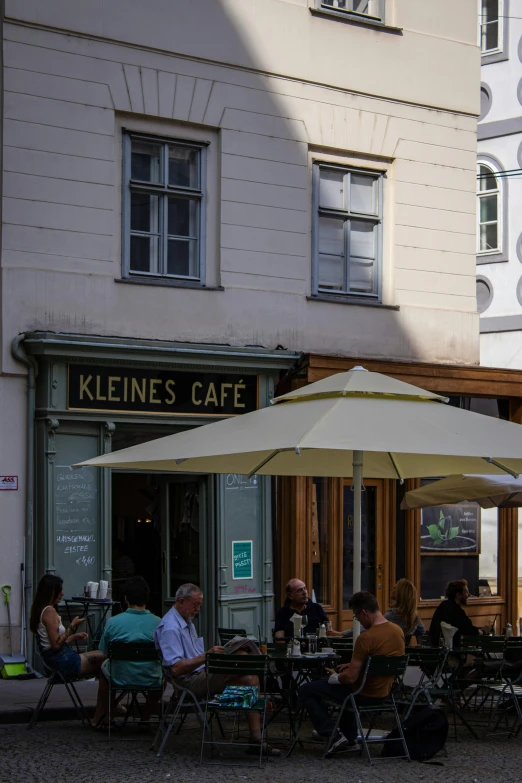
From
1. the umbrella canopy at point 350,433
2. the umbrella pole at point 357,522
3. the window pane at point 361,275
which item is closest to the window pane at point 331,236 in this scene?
the window pane at point 361,275

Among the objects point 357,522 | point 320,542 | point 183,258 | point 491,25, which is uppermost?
point 491,25

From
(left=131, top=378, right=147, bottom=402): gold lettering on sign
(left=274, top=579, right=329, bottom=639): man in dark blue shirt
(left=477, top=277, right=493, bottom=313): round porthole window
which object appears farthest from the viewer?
(left=477, top=277, right=493, bottom=313): round porthole window

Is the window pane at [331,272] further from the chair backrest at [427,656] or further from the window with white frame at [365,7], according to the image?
the chair backrest at [427,656]

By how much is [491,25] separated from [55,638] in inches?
767

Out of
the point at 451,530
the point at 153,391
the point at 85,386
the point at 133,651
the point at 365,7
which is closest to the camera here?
the point at 133,651

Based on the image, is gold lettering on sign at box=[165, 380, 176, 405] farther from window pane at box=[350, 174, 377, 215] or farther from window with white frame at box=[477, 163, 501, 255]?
window with white frame at box=[477, 163, 501, 255]

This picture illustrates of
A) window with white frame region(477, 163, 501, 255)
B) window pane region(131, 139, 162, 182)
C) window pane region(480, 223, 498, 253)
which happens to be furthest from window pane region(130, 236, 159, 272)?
window pane region(480, 223, 498, 253)

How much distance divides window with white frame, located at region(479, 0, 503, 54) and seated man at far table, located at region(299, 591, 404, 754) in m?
18.5

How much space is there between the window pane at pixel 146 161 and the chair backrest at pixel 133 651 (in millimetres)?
6415

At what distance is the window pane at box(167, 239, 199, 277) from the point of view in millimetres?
14023

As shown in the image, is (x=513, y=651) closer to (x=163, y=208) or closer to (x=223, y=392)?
(x=223, y=392)

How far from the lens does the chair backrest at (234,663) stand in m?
8.60

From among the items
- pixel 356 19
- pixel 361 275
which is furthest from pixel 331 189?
pixel 356 19

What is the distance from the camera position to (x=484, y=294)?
2484 centimetres
